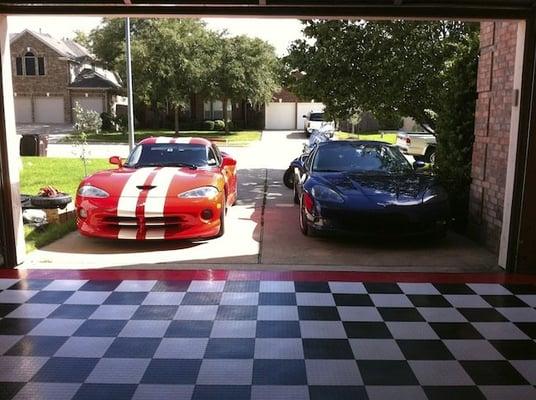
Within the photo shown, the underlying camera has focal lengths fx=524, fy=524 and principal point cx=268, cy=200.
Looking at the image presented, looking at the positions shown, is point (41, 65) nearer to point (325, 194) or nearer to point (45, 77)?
point (45, 77)

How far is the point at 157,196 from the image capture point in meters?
6.17

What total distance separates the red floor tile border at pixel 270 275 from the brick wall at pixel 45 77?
125 ft

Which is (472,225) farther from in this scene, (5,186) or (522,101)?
(5,186)

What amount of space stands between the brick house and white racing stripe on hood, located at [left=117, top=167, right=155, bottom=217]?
35238 mm

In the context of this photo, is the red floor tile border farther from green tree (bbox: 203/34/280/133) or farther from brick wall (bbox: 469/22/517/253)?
green tree (bbox: 203/34/280/133)

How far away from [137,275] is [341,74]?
6.87 metres

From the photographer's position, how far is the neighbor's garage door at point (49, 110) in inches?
1586

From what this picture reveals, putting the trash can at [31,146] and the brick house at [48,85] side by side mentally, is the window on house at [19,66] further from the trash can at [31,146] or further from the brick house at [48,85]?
the trash can at [31,146]

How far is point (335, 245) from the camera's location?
21.4ft

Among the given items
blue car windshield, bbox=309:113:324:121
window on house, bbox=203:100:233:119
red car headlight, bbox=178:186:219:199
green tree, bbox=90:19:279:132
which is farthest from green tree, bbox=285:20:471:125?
window on house, bbox=203:100:233:119

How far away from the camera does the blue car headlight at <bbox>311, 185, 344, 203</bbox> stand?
20.3 feet

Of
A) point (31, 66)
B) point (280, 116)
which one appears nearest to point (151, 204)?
point (280, 116)

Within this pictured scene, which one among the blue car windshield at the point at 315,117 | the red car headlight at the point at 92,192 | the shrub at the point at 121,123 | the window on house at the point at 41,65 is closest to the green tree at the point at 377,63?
the red car headlight at the point at 92,192

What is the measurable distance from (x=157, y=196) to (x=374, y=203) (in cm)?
253
